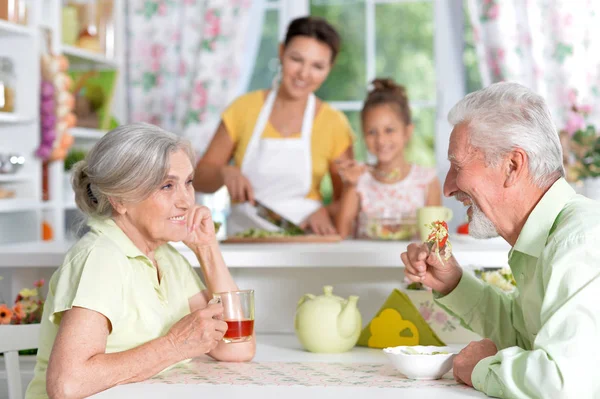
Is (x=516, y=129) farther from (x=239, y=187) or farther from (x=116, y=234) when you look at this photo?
(x=239, y=187)

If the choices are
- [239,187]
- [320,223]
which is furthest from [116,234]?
[320,223]

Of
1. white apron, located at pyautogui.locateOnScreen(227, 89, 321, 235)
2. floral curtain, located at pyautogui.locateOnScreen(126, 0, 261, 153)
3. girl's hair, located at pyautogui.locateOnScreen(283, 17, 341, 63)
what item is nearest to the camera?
girl's hair, located at pyautogui.locateOnScreen(283, 17, 341, 63)

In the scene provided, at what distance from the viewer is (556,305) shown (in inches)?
56.7

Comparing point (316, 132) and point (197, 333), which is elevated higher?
point (316, 132)

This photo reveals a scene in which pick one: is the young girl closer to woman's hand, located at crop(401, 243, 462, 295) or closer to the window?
the window

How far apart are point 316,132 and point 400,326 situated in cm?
158

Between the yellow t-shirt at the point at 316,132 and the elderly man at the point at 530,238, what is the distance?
171 cm

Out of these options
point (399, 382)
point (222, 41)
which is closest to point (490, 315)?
point (399, 382)

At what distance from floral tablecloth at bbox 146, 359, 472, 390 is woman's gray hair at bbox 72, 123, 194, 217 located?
39 centimetres

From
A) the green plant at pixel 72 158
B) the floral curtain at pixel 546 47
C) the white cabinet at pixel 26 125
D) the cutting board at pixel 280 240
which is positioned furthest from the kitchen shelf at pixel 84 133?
the floral curtain at pixel 546 47

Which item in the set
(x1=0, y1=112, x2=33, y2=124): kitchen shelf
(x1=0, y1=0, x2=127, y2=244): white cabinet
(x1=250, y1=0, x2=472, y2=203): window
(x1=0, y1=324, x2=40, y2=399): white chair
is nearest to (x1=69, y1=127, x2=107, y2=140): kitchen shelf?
(x1=0, y1=0, x2=127, y2=244): white cabinet

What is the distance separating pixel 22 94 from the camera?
149 inches

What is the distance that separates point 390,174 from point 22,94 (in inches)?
65.8

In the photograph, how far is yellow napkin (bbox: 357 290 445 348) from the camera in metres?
2.03
